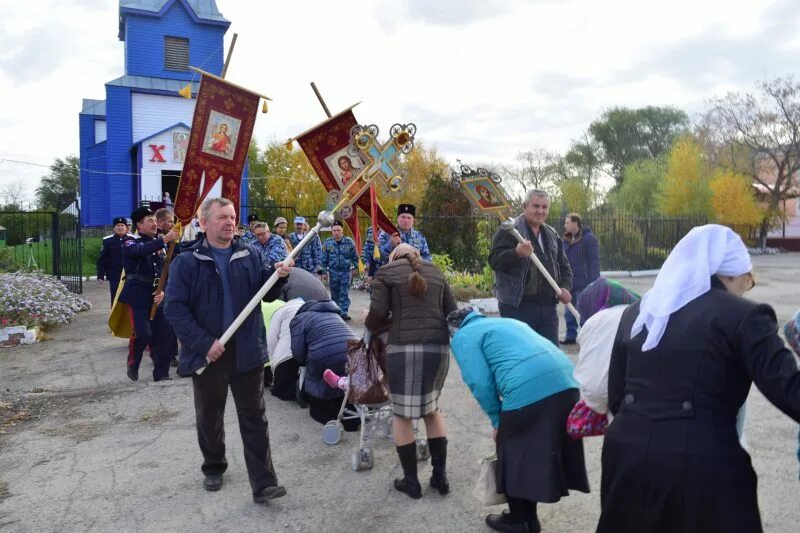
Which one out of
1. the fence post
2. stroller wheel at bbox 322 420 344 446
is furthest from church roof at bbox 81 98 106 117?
stroller wheel at bbox 322 420 344 446

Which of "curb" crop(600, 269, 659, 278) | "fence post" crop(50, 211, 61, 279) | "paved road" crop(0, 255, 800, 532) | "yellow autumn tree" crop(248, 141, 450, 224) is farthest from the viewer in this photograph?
"yellow autumn tree" crop(248, 141, 450, 224)

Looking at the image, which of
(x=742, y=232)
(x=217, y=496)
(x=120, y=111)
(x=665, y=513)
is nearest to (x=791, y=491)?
(x=665, y=513)

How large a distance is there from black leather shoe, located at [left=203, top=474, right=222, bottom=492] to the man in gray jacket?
8.73ft

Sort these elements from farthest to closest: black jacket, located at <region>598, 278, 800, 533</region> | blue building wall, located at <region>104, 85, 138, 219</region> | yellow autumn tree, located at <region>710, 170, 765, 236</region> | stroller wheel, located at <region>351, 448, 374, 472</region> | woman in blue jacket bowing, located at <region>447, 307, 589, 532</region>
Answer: yellow autumn tree, located at <region>710, 170, 765, 236</region>
blue building wall, located at <region>104, 85, 138, 219</region>
stroller wheel, located at <region>351, 448, 374, 472</region>
woman in blue jacket bowing, located at <region>447, 307, 589, 532</region>
black jacket, located at <region>598, 278, 800, 533</region>

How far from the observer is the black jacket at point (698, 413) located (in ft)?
6.88

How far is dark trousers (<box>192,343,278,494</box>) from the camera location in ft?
13.7

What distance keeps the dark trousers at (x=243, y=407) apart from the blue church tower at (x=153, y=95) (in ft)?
71.5

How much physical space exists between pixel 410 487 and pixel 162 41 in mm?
25602

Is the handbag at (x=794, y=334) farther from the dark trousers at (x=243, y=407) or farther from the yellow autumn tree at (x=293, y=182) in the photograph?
the yellow autumn tree at (x=293, y=182)

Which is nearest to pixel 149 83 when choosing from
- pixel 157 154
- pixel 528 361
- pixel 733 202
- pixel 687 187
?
pixel 157 154

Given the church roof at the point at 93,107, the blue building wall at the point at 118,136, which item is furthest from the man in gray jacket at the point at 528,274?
the church roof at the point at 93,107

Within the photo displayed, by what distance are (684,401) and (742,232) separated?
38807mm

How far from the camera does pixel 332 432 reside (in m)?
5.17

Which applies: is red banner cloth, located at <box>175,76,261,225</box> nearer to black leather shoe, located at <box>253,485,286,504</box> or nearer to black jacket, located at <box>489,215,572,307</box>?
black jacket, located at <box>489,215,572,307</box>
